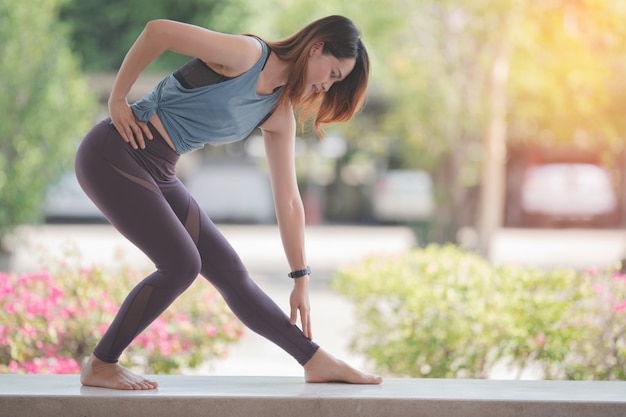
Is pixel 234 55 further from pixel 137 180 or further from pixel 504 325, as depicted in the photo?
pixel 504 325

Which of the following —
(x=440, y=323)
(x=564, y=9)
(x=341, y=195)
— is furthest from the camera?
(x=341, y=195)

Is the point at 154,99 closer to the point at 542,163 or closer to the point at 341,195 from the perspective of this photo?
the point at 542,163

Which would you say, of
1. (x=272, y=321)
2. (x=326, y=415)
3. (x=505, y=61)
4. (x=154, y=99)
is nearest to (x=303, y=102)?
(x=154, y=99)

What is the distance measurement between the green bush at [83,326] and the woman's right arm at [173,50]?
170cm

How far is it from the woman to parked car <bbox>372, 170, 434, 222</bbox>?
60.8ft

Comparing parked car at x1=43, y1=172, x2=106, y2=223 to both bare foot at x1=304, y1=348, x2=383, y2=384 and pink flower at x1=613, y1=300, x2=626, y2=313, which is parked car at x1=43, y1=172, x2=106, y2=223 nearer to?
pink flower at x1=613, y1=300, x2=626, y2=313

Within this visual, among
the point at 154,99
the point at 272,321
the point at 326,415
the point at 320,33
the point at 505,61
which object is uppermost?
the point at 505,61

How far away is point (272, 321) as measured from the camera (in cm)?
371

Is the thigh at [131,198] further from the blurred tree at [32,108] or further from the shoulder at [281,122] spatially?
the blurred tree at [32,108]

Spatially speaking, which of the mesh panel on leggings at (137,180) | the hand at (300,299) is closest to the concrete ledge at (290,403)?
the hand at (300,299)

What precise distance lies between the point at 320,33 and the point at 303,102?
273 mm

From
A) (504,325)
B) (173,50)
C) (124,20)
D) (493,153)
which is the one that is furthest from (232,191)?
(173,50)

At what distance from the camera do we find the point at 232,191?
22.0 metres

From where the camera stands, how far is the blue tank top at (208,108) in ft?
11.3
